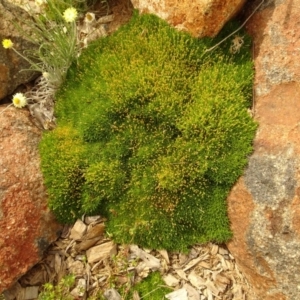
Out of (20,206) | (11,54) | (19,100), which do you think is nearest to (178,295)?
(20,206)

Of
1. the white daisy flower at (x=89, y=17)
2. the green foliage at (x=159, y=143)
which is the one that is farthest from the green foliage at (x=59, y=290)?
the white daisy flower at (x=89, y=17)

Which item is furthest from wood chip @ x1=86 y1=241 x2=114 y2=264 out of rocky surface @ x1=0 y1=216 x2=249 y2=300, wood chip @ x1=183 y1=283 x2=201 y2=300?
wood chip @ x1=183 y1=283 x2=201 y2=300

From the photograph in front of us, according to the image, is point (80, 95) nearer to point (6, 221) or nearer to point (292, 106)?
point (6, 221)

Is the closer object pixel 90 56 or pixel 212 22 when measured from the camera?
pixel 212 22

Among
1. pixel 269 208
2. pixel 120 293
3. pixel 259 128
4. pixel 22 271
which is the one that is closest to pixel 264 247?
pixel 269 208

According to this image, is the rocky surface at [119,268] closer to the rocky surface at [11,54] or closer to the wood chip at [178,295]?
the wood chip at [178,295]

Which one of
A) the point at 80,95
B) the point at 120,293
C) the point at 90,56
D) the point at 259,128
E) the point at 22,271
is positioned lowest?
the point at 120,293

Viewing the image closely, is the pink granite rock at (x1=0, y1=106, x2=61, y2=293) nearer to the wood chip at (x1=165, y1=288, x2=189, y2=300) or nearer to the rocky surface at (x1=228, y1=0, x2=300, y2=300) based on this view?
the wood chip at (x1=165, y1=288, x2=189, y2=300)
